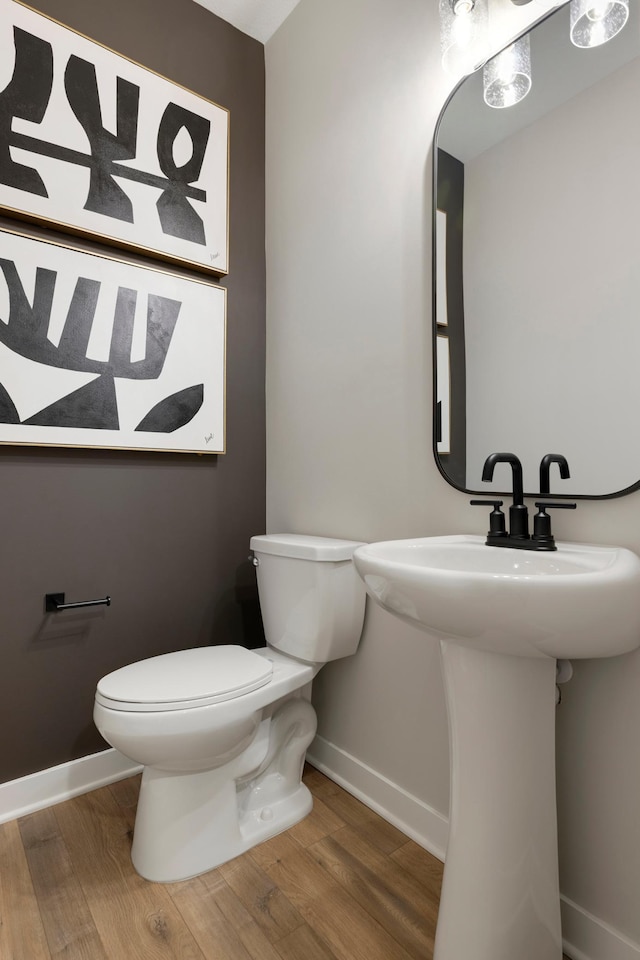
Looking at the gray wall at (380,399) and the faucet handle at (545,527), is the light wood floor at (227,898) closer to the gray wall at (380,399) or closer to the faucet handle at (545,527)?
the gray wall at (380,399)

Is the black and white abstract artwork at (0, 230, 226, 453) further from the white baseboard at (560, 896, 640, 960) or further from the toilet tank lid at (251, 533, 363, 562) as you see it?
the white baseboard at (560, 896, 640, 960)

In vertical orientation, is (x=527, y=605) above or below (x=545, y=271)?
below

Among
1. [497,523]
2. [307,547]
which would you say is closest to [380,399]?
[307,547]

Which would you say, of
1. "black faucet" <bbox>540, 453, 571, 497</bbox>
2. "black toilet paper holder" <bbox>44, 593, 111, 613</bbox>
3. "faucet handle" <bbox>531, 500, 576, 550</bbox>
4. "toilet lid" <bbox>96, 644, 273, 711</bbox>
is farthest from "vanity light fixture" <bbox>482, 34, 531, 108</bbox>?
→ "black toilet paper holder" <bbox>44, 593, 111, 613</bbox>

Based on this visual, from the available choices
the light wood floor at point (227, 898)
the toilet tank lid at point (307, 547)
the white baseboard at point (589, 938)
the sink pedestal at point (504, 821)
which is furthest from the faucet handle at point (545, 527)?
the light wood floor at point (227, 898)

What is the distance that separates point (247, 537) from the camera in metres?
2.02

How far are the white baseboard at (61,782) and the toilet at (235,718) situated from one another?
40cm

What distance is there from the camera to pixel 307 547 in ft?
5.01

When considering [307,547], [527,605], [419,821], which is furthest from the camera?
[307,547]

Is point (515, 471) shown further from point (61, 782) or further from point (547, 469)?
Answer: point (61, 782)

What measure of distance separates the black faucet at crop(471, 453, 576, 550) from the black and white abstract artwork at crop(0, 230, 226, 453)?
1080 mm

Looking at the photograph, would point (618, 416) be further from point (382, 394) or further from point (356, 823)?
point (356, 823)

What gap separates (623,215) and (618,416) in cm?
39

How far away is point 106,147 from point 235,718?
1711 millimetres
